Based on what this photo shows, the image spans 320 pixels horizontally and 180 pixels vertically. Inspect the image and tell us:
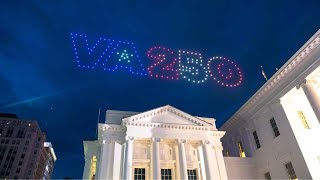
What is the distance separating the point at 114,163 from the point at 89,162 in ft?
15.6

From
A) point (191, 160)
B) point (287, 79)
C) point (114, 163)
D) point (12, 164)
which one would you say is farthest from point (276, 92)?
point (12, 164)

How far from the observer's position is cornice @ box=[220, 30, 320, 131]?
2149cm

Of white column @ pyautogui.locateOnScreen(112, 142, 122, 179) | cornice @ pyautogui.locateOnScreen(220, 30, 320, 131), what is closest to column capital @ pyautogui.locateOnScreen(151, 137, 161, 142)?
white column @ pyautogui.locateOnScreen(112, 142, 122, 179)

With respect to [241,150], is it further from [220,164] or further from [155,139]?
[155,139]

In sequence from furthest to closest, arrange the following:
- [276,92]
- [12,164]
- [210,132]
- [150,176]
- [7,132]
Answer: [7,132] → [12,164] → [210,132] → [276,92] → [150,176]

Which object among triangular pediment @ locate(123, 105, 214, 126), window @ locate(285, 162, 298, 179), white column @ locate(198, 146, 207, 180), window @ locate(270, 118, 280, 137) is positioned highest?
triangular pediment @ locate(123, 105, 214, 126)

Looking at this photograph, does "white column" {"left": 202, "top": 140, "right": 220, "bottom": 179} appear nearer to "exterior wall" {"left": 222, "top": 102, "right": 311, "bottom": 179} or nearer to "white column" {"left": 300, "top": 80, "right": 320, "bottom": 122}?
"exterior wall" {"left": 222, "top": 102, "right": 311, "bottom": 179}

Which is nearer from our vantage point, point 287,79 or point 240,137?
point 287,79

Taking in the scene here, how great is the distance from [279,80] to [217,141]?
31.9 feet

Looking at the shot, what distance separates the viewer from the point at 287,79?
82.0 feet

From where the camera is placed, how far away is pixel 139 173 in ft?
83.8

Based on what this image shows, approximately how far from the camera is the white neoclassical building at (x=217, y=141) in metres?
23.2

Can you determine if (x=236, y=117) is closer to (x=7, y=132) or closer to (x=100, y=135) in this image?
(x=100, y=135)

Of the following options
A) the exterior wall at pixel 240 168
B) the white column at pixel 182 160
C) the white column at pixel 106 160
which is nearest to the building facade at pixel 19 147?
the white column at pixel 106 160
